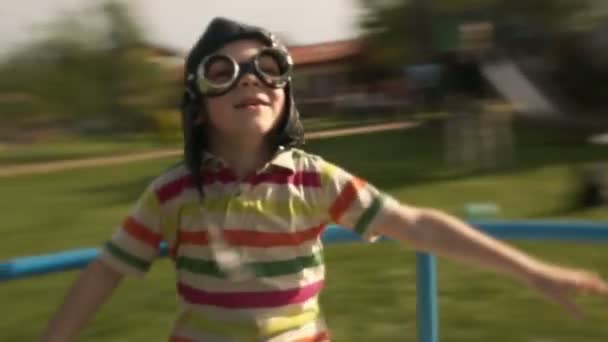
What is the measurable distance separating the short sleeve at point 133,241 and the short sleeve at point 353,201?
0.98ft

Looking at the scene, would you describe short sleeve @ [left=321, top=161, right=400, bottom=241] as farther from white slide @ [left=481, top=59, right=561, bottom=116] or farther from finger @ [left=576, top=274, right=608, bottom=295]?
white slide @ [left=481, top=59, right=561, bottom=116]

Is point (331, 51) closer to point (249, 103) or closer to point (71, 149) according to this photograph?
point (71, 149)

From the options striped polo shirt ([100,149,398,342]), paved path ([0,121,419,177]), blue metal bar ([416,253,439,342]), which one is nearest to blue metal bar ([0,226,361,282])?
striped polo shirt ([100,149,398,342])

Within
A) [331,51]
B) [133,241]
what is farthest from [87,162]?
[133,241]

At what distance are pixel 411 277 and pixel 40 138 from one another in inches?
757

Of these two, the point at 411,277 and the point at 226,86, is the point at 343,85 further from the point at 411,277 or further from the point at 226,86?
the point at 226,86

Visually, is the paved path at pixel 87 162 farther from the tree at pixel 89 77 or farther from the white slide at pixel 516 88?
the tree at pixel 89 77

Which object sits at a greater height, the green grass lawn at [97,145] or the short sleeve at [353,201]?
the short sleeve at [353,201]

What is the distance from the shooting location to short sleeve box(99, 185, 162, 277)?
67.0 inches

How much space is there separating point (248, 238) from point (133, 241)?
217 mm

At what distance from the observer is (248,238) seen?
1637 mm

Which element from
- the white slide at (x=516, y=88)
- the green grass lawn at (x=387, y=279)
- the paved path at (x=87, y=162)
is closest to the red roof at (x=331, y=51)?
the white slide at (x=516, y=88)

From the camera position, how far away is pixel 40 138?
23609 mm

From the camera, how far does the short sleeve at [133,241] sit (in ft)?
5.58
